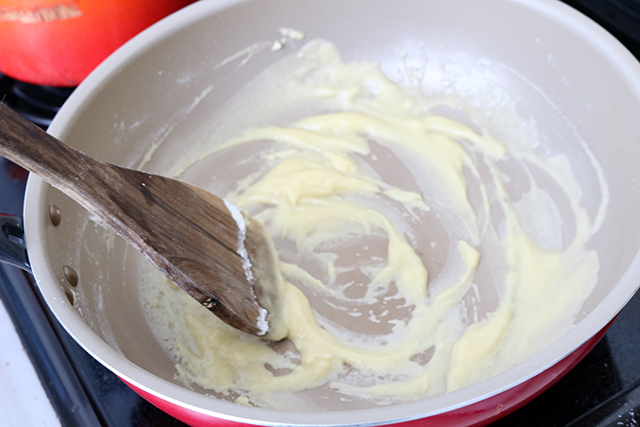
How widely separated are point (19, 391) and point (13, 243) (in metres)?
0.25

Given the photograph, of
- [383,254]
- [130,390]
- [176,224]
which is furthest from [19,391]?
[383,254]

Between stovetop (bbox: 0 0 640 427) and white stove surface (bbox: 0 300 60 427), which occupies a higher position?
stovetop (bbox: 0 0 640 427)

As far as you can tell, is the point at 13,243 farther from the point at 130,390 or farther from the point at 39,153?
the point at 130,390

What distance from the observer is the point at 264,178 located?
1.20 metres

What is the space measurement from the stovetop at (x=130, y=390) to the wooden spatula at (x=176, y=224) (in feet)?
0.66

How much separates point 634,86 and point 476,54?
0.37 meters

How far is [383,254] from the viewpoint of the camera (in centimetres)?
107

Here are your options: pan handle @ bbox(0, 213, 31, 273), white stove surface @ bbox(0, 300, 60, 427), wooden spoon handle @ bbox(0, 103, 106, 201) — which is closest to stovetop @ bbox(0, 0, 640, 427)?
white stove surface @ bbox(0, 300, 60, 427)

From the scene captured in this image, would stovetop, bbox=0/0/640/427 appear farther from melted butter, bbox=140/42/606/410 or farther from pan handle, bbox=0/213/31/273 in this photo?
pan handle, bbox=0/213/31/273

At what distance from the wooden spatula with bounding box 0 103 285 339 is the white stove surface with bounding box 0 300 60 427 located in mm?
294

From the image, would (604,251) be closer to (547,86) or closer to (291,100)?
(547,86)

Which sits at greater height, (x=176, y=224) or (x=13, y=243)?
(x=176, y=224)

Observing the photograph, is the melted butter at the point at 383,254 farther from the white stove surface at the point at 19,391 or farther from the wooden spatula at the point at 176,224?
the white stove surface at the point at 19,391

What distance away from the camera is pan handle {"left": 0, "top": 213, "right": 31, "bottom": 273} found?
2.61 feet
